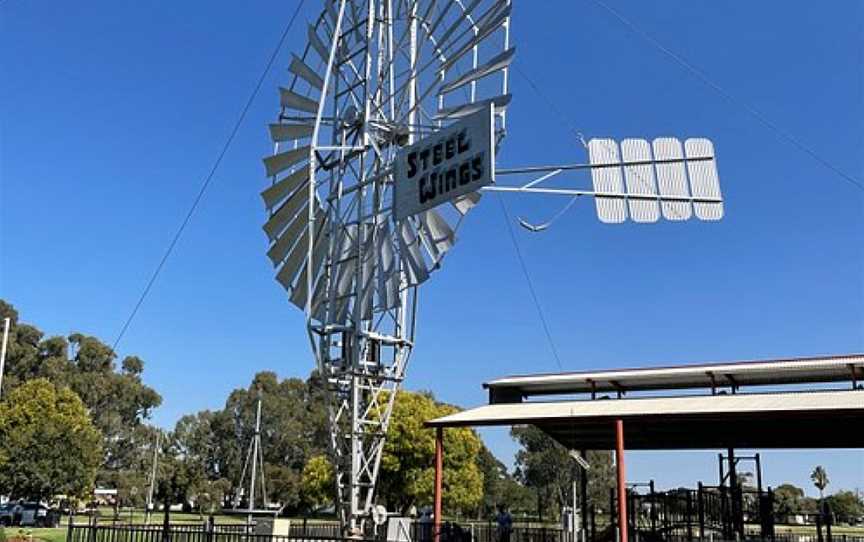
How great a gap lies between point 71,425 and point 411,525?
38528 mm

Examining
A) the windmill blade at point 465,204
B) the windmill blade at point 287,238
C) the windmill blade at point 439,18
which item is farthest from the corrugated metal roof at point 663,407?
the windmill blade at point 439,18

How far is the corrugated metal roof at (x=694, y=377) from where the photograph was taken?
21516 millimetres

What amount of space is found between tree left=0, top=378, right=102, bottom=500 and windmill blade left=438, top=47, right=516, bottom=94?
4085cm

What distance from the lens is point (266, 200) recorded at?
21.5 metres

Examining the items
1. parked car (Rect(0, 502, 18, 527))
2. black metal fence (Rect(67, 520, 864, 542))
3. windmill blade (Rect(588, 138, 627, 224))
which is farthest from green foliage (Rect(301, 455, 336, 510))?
windmill blade (Rect(588, 138, 627, 224))

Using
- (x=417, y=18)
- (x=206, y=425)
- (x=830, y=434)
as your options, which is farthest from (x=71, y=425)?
(x=830, y=434)

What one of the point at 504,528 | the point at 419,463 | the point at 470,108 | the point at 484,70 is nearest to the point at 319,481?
the point at 419,463

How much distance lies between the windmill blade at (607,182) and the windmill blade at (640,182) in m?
0.18

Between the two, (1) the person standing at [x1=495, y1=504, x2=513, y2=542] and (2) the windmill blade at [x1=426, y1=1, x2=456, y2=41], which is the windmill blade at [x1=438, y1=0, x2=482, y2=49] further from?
(1) the person standing at [x1=495, y1=504, x2=513, y2=542]

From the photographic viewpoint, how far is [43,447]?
48406 millimetres

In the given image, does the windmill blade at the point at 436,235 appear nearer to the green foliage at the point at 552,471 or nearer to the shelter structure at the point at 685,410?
the shelter structure at the point at 685,410

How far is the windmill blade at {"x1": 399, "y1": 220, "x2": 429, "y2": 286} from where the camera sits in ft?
54.6

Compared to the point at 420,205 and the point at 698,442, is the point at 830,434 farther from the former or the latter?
the point at 420,205

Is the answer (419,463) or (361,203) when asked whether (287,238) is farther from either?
(419,463)
